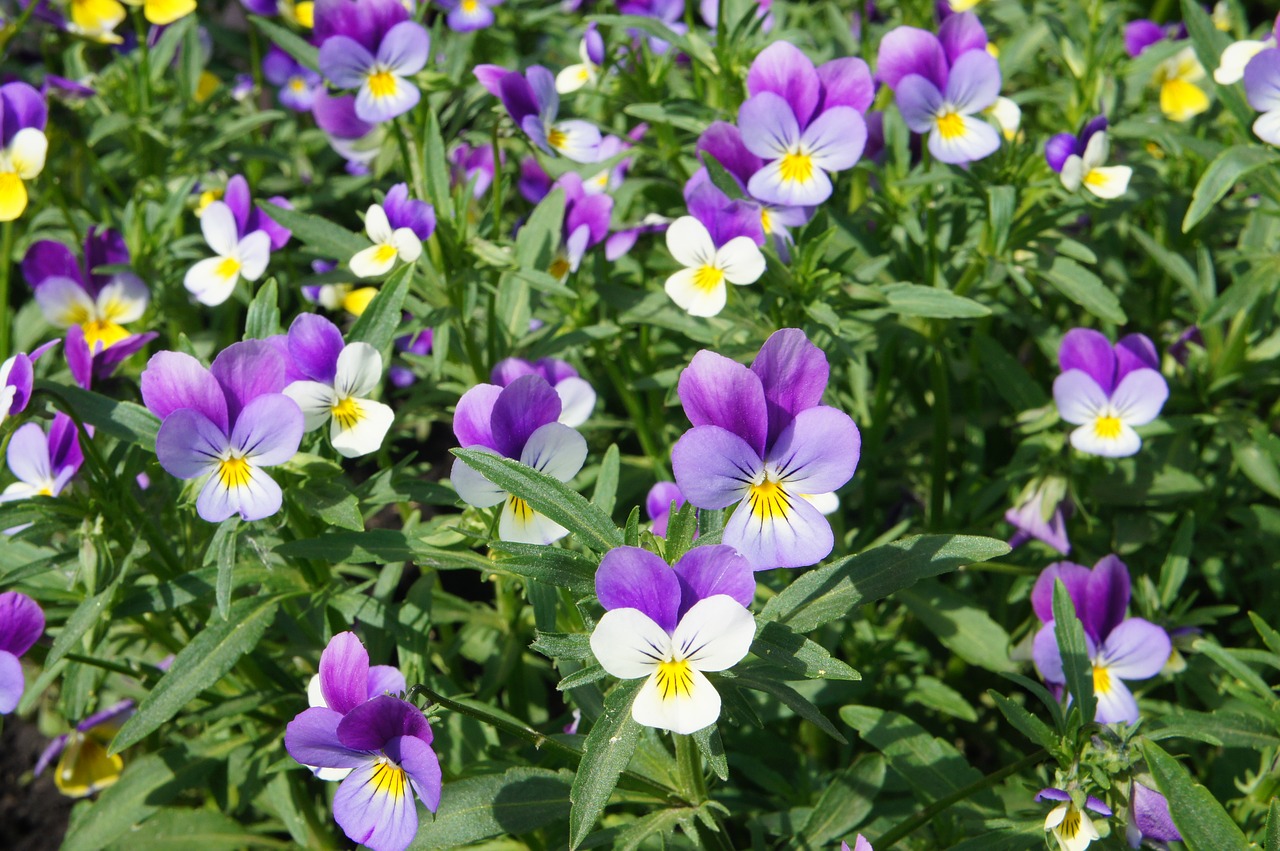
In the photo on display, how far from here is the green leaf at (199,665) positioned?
174 cm

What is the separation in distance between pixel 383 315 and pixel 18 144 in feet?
3.73

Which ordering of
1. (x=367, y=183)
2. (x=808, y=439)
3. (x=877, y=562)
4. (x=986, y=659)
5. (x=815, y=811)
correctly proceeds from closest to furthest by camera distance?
1. (x=808, y=439)
2. (x=877, y=562)
3. (x=815, y=811)
4. (x=986, y=659)
5. (x=367, y=183)

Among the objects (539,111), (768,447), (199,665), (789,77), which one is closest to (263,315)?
(199,665)

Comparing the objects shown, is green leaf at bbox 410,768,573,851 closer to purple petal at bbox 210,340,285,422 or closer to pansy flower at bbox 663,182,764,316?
purple petal at bbox 210,340,285,422

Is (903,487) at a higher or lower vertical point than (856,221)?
lower

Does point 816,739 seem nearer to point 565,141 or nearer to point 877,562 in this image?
point 877,562

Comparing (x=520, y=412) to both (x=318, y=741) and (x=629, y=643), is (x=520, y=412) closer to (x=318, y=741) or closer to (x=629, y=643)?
(x=629, y=643)

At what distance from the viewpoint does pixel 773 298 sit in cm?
200

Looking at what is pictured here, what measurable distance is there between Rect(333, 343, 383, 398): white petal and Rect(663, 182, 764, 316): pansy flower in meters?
0.52

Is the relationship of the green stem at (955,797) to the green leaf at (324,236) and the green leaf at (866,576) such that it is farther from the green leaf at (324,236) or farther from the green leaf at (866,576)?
the green leaf at (324,236)

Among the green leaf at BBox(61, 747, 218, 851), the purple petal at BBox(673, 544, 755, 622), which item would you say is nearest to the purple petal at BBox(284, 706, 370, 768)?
the purple petal at BBox(673, 544, 755, 622)

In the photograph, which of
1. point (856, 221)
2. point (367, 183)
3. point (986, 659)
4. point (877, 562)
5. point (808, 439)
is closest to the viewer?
point (808, 439)

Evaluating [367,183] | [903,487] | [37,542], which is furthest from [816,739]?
[367,183]

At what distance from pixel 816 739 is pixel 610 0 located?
7.40 ft
